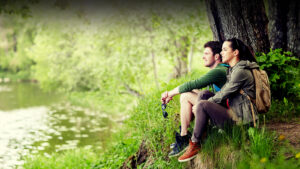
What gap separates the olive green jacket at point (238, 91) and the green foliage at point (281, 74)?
1.36m

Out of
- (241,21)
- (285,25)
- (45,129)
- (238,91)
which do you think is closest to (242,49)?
(238,91)

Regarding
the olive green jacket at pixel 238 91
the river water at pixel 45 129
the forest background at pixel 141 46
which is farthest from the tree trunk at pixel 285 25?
the river water at pixel 45 129

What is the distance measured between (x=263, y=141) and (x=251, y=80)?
67 cm

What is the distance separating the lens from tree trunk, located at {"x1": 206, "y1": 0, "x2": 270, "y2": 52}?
4.96 metres

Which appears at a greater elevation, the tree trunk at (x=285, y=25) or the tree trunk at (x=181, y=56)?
the tree trunk at (x=285, y=25)

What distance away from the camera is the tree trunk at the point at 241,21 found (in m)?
4.96

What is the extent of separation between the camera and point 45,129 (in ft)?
46.6

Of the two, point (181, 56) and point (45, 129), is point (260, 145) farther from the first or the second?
point (45, 129)

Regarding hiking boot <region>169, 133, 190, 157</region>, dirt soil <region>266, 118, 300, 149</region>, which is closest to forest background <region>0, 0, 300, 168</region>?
dirt soil <region>266, 118, 300, 149</region>

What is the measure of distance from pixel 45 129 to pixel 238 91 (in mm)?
12302

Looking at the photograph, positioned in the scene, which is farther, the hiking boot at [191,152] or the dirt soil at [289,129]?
the hiking boot at [191,152]

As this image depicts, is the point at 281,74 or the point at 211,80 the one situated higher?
the point at 211,80

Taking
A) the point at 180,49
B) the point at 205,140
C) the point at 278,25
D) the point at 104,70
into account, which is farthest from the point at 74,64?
the point at 205,140

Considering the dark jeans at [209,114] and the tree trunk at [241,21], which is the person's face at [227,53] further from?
the tree trunk at [241,21]
